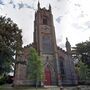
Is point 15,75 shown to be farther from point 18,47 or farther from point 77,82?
point 77,82

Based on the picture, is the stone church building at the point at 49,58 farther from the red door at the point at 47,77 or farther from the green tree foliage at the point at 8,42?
the green tree foliage at the point at 8,42

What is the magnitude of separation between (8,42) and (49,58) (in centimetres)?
1424

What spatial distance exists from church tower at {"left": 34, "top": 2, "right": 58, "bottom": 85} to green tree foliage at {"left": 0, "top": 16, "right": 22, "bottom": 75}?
1066cm

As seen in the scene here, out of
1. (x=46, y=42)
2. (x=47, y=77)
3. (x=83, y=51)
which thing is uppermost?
(x=46, y=42)

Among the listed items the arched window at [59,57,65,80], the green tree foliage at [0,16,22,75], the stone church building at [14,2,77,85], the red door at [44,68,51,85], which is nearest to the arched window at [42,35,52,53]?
the stone church building at [14,2,77,85]

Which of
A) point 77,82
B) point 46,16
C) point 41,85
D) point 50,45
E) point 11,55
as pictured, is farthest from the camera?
point 46,16

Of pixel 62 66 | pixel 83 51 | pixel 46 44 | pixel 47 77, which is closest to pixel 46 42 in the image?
pixel 46 44

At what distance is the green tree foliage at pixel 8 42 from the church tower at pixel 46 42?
1066 cm

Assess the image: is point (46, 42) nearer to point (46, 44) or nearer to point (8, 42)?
point (46, 44)

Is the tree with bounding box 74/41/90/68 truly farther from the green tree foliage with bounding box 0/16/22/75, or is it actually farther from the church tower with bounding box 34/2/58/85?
the green tree foliage with bounding box 0/16/22/75

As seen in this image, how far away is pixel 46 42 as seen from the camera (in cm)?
4122

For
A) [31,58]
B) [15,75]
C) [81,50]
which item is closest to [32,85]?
[15,75]

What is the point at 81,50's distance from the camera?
1884 inches

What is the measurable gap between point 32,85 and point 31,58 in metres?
8.11
